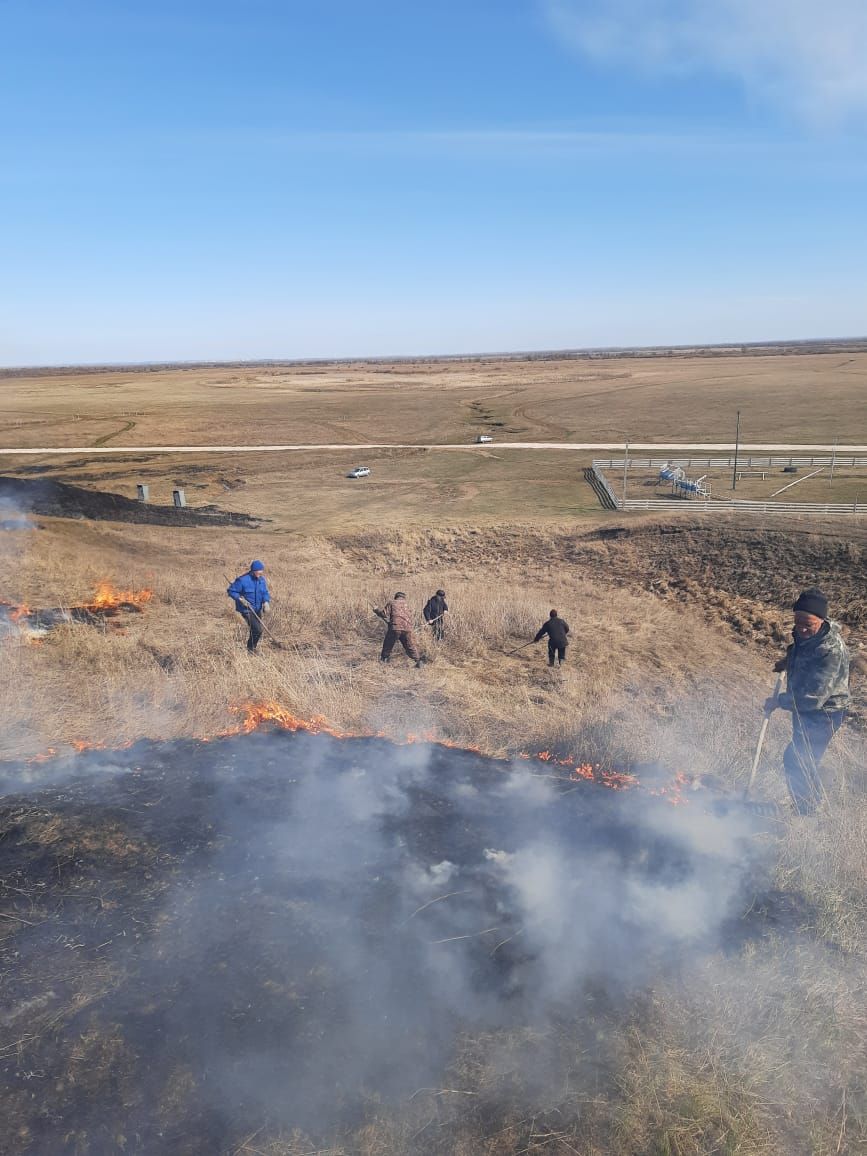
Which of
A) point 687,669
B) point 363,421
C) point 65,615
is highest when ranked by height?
point 363,421

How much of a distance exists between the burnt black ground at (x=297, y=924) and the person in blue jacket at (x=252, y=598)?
15.3 ft

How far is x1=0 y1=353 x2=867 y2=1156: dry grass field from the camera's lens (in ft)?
13.9

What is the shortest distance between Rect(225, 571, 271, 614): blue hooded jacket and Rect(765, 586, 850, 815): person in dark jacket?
871 cm

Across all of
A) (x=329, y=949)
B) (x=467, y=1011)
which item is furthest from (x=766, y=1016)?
(x=329, y=949)

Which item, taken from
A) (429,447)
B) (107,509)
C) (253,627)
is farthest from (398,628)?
(429,447)

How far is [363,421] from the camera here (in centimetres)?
Result: 6806

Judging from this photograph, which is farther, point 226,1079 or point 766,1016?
point 766,1016

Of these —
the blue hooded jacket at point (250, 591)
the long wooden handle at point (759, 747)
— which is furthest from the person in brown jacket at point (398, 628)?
the long wooden handle at point (759, 747)

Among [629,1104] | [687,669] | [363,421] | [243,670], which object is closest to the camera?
[629,1104]

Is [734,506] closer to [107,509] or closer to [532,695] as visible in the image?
[532,695]

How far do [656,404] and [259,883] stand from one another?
77.9m

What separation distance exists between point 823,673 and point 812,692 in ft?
0.70

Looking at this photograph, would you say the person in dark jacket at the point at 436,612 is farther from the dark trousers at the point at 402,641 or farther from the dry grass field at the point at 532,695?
the dark trousers at the point at 402,641

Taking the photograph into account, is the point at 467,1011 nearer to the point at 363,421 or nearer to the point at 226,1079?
the point at 226,1079
